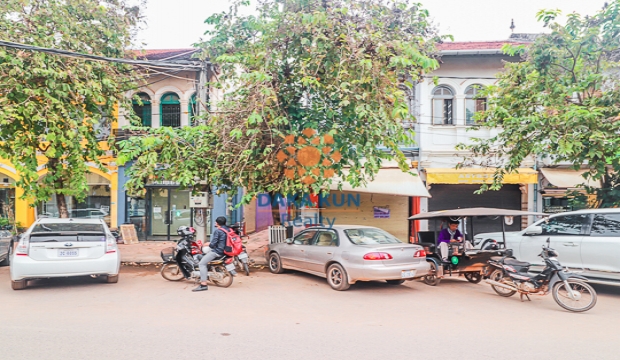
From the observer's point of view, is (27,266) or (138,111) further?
(138,111)

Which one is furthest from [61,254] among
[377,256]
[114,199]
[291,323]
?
[114,199]

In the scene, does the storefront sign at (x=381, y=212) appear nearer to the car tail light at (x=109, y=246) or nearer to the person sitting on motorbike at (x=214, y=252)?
the person sitting on motorbike at (x=214, y=252)

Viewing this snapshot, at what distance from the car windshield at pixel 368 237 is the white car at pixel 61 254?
483cm

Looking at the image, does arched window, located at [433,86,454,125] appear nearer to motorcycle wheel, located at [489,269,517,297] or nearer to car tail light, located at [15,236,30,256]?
motorcycle wheel, located at [489,269,517,297]

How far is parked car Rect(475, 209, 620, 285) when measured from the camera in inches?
311

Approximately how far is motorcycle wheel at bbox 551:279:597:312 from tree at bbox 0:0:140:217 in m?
10.5

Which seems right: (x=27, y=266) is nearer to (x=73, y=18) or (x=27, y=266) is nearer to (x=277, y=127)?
(x=277, y=127)

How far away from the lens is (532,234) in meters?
9.53

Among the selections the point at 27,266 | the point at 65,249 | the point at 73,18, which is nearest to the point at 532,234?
the point at 65,249

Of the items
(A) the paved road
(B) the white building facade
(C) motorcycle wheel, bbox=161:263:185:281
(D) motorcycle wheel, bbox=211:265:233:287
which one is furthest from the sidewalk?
(B) the white building facade

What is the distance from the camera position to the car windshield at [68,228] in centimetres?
831

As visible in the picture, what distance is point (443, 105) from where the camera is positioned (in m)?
16.3

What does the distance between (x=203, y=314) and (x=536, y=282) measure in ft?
18.6

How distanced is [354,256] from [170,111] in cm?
1187
